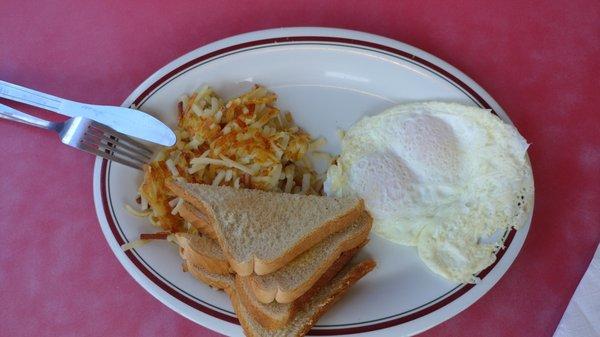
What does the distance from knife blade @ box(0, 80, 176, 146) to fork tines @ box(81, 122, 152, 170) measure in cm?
4

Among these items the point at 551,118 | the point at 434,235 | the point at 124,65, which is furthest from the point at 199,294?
the point at 551,118

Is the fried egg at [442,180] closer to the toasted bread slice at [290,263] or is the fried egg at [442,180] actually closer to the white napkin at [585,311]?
the toasted bread slice at [290,263]

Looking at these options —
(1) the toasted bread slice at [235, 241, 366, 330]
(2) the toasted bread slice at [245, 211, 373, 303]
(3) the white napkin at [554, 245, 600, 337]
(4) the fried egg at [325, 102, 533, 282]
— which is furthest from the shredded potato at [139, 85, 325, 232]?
(3) the white napkin at [554, 245, 600, 337]

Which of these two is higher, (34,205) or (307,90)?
(307,90)

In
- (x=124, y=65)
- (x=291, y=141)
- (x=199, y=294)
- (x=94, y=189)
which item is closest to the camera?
(x=199, y=294)

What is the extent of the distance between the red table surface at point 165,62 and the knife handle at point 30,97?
0.16 m

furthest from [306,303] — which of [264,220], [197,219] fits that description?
[197,219]

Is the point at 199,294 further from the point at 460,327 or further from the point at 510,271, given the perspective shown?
the point at 510,271

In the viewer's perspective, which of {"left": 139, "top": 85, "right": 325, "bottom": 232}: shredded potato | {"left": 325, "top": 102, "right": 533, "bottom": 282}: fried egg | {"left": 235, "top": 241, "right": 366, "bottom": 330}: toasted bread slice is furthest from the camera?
{"left": 139, "top": 85, "right": 325, "bottom": 232}: shredded potato

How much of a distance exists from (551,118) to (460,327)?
1062mm

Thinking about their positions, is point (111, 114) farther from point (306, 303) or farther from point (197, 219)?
point (306, 303)

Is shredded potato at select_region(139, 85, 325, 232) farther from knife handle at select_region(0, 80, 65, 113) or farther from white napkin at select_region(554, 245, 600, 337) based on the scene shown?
white napkin at select_region(554, 245, 600, 337)

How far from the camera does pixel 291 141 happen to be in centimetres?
240

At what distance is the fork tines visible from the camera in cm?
222
